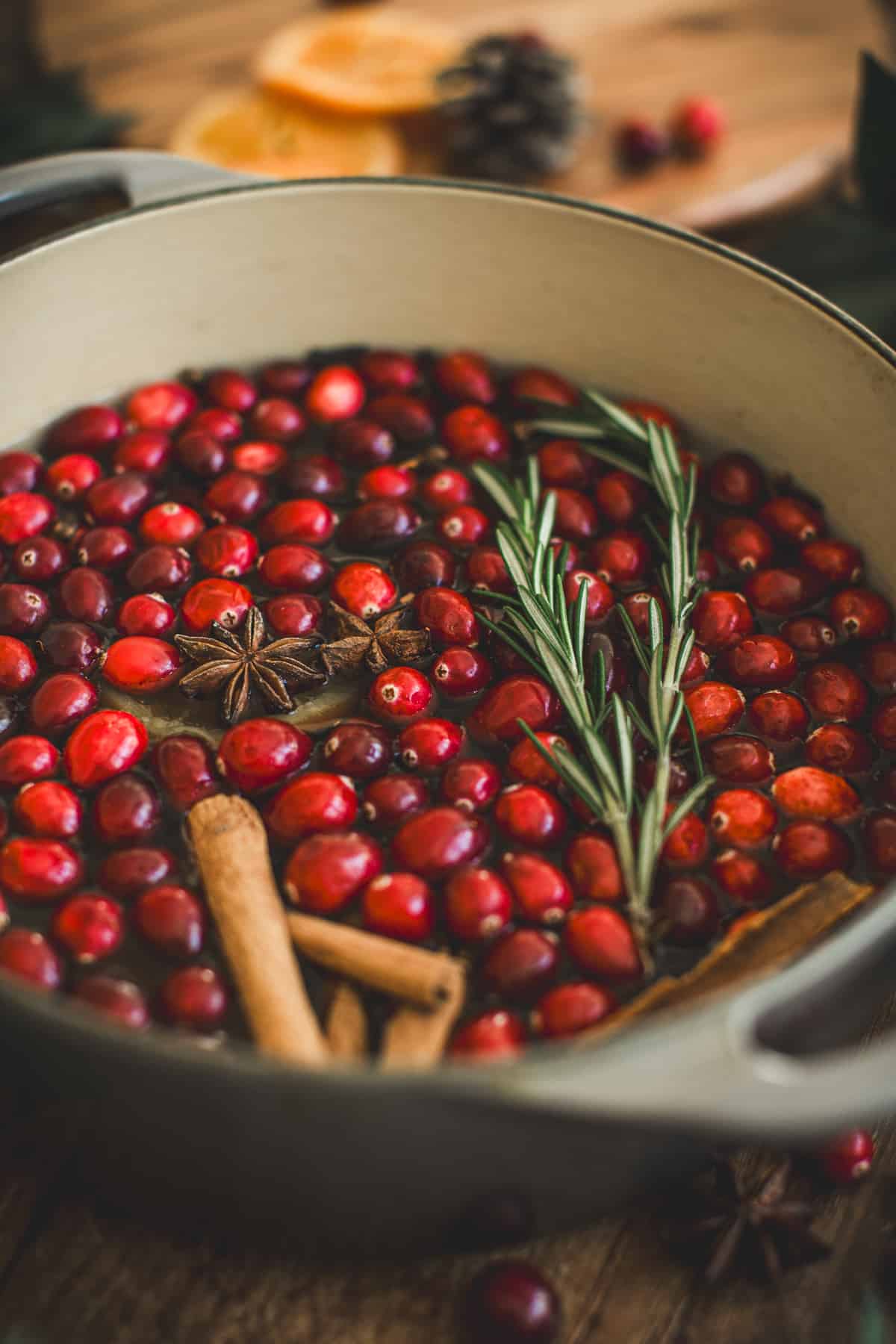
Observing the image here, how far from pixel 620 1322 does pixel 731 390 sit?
3.64 feet

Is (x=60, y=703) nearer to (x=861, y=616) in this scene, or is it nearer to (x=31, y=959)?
(x=31, y=959)

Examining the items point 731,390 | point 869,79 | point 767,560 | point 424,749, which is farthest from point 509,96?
point 424,749

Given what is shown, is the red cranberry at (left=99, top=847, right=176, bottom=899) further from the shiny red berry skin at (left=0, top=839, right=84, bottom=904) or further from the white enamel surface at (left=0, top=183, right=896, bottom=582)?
the white enamel surface at (left=0, top=183, right=896, bottom=582)

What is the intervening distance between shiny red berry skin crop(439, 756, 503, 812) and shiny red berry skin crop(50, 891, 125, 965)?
1.14ft

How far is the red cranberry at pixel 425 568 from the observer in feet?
4.70

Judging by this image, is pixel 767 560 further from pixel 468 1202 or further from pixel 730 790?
pixel 468 1202

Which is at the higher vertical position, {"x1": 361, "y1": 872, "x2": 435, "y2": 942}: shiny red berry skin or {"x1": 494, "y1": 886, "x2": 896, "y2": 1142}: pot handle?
{"x1": 494, "y1": 886, "x2": 896, "y2": 1142}: pot handle

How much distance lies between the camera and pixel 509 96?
2.41 meters

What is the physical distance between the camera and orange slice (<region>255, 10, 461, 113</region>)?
2.47 metres

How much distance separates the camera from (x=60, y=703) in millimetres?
1308

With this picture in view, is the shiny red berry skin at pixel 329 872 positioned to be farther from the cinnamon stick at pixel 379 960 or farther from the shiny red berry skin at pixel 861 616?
the shiny red berry skin at pixel 861 616

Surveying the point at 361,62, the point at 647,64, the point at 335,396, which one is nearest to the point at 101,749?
the point at 335,396

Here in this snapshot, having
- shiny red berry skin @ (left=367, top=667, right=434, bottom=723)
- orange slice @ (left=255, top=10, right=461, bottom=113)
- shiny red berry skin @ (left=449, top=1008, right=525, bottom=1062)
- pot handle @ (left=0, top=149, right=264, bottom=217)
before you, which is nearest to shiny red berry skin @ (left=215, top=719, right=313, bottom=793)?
shiny red berry skin @ (left=367, top=667, right=434, bottom=723)

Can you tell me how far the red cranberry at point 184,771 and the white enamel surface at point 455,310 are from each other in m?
0.59
